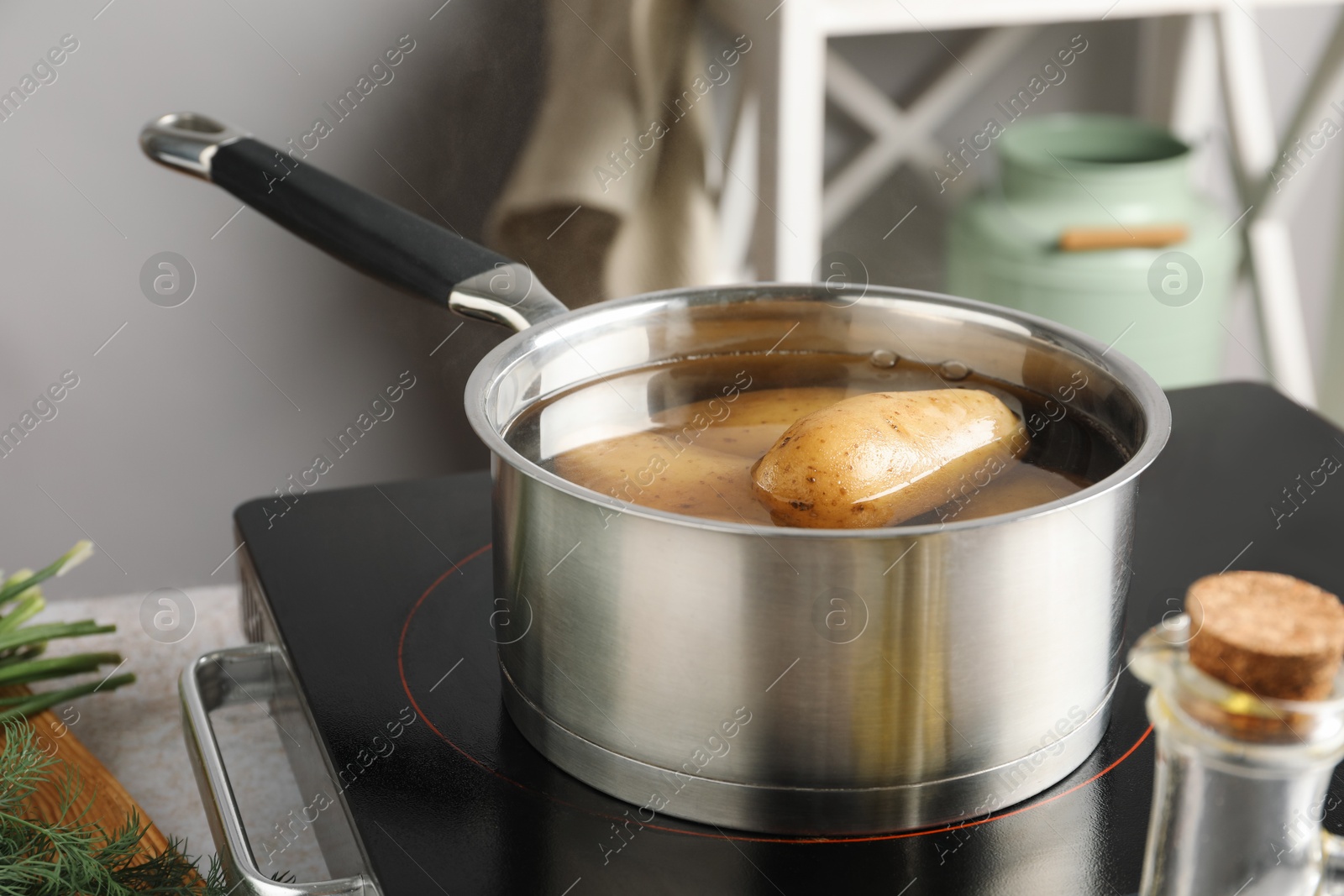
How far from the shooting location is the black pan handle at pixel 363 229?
2.17ft

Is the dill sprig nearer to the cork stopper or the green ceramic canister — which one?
the cork stopper

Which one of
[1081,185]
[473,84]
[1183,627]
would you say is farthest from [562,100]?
[1183,627]

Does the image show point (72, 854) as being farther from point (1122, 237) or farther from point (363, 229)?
point (1122, 237)

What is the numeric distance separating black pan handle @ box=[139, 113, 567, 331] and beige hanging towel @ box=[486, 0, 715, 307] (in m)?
0.35

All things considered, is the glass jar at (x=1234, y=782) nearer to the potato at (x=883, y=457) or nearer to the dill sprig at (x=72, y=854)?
the potato at (x=883, y=457)

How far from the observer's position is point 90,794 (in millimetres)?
646

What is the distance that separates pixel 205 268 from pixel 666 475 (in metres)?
0.70

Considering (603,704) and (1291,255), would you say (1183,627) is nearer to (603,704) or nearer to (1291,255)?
(603,704)

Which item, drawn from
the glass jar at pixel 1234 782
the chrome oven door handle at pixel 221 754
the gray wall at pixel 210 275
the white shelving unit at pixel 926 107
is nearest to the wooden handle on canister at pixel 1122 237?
the white shelving unit at pixel 926 107

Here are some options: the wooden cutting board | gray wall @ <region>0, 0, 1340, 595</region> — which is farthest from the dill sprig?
gray wall @ <region>0, 0, 1340, 595</region>

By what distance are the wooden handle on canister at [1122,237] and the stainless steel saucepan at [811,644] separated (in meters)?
0.73

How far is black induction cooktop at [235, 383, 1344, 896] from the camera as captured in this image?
0.49m

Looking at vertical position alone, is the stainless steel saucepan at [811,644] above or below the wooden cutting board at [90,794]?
above

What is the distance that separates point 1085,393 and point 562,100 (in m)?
0.67
